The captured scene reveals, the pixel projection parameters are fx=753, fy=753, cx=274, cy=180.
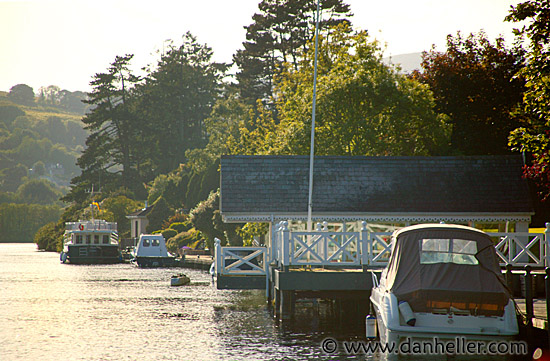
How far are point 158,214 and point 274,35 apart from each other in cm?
2688

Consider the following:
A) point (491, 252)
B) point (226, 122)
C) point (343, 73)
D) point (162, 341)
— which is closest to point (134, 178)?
point (226, 122)

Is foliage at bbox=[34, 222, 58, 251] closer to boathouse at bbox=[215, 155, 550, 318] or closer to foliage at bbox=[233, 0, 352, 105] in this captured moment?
foliage at bbox=[233, 0, 352, 105]

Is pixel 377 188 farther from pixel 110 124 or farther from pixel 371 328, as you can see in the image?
pixel 110 124

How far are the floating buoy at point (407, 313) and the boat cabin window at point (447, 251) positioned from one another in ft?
3.77

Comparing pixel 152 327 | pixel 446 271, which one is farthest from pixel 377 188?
pixel 446 271

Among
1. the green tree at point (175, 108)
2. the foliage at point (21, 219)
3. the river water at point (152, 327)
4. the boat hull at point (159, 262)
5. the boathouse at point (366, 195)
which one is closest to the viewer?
the river water at point (152, 327)

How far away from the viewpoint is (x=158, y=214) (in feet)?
306

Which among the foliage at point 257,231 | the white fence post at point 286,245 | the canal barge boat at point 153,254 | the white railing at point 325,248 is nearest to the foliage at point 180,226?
the canal barge boat at point 153,254

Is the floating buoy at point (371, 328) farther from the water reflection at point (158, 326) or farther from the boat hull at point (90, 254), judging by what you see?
the boat hull at point (90, 254)

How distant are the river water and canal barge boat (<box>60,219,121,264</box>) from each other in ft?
104

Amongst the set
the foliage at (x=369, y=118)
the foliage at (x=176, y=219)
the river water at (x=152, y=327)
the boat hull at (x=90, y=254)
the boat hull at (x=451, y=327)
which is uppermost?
the foliage at (x=369, y=118)

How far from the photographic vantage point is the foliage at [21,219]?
194 meters

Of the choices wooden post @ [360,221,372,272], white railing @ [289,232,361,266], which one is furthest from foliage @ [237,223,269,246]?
wooden post @ [360,221,372,272]

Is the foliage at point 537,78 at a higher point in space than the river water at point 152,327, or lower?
higher
